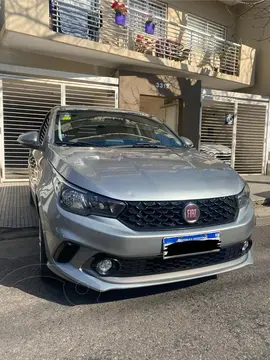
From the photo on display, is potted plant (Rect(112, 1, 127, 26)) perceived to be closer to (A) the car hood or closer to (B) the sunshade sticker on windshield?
(B) the sunshade sticker on windshield

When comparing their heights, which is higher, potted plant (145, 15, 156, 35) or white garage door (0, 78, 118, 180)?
potted plant (145, 15, 156, 35)

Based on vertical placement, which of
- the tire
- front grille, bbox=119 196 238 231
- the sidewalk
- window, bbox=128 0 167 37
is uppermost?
window, bbox=128 0 167 37

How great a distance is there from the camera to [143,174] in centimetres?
257

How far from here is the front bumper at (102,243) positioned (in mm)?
2307

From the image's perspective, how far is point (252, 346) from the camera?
Answer: 2.21 m

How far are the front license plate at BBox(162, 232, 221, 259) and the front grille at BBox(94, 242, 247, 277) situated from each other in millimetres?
65

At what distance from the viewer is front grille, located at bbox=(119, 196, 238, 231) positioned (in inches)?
92.7

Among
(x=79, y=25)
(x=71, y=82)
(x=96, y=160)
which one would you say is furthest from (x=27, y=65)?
(x=96, y=160)

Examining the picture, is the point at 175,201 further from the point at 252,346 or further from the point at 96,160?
the point at 252,346

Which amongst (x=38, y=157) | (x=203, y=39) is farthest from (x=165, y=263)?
(x=203, y=39)

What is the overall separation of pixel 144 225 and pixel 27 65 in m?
7.39

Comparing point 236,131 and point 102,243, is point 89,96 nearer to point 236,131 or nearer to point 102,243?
point 236,131

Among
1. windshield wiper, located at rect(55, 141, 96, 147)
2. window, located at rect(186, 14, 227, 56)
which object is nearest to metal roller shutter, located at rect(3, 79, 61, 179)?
window, located at rect(186, 14, 227, 56)

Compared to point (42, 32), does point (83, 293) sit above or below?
below
